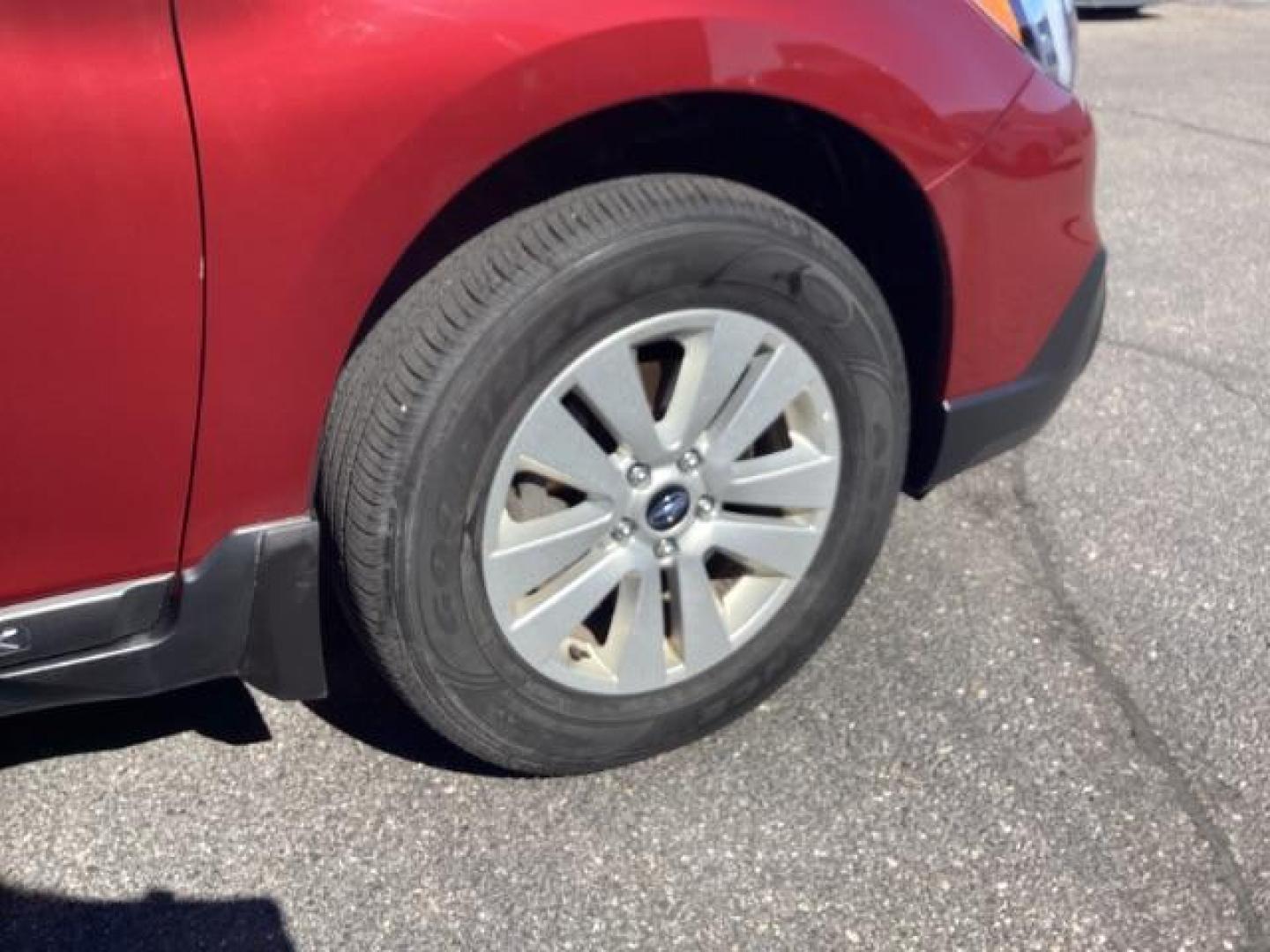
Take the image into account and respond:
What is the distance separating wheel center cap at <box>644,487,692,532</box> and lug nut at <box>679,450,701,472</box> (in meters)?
0.03

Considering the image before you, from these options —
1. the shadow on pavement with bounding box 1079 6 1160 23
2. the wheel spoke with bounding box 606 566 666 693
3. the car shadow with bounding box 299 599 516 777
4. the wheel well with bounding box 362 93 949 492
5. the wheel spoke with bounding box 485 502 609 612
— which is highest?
the wheel well with bounding box 362 93 949 492

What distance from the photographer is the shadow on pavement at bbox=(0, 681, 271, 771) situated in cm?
228

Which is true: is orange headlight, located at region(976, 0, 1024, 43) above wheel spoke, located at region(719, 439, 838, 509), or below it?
above

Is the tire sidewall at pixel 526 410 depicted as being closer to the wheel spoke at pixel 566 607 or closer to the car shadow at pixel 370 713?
the wheel spoke at pixel 566 607

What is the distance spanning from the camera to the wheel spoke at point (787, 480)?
2.11 meters

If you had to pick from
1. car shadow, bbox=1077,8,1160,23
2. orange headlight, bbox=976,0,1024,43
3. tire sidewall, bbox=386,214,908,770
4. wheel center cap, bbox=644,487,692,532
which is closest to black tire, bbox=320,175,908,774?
tire sidewall, bbox=386,214,908,770

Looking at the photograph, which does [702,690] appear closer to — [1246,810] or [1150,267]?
[1246,810]

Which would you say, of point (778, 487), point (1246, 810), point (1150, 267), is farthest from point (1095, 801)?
point (1150, 267)

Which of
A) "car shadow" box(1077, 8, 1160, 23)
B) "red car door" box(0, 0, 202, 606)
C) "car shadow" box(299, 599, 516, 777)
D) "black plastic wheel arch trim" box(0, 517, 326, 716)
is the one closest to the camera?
"red car door" box(0, 0, 202, 606)

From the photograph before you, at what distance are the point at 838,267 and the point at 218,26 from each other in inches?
37.2

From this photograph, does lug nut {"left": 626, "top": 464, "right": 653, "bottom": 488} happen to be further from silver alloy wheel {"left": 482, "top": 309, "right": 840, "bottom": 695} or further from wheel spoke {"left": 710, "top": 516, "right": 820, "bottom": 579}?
wheel spoke {"left": 710, "top": 516, "right": 820, "bottom": 579}

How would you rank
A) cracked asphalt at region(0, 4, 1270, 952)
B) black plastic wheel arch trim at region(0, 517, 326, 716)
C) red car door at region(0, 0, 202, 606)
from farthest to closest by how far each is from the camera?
cracked asphalt at region(0, 4, 1270, 952)
black plastic wheel arch trim at region(0, 517, 326, 716)
red car door at region(0, 0, 202, 606)

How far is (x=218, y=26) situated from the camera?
1543mm

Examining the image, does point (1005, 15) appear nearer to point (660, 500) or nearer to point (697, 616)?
point (660, 500)
